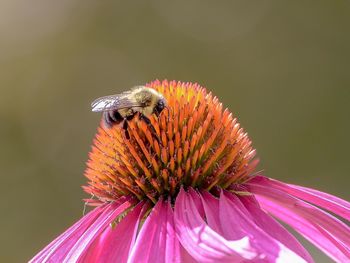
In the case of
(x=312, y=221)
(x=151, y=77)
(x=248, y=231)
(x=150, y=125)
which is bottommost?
(x=312, y=221)

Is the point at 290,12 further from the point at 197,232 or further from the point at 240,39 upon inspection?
the point at 197,232

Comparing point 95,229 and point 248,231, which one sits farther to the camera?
point 95,229

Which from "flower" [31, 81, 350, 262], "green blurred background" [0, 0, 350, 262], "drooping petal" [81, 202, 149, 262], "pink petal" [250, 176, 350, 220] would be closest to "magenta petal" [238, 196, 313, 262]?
"flower" [31, 81, 350, 262]

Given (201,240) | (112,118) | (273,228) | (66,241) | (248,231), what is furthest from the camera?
(112,118)

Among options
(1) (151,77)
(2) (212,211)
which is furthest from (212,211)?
(1) (151,77)

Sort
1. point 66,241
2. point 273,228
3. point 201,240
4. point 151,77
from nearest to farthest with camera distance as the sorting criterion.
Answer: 1. point 201,240
2. point 273,228
3. point 66,241
4. point 151,77

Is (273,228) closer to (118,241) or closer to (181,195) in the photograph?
(181,195)

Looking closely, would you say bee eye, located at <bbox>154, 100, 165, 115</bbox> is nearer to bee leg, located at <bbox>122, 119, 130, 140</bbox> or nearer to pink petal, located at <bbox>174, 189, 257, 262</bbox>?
bee leg, located at <bbox>122, 119, 130, 140</bbox>

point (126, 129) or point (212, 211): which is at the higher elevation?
point (126, 129)
